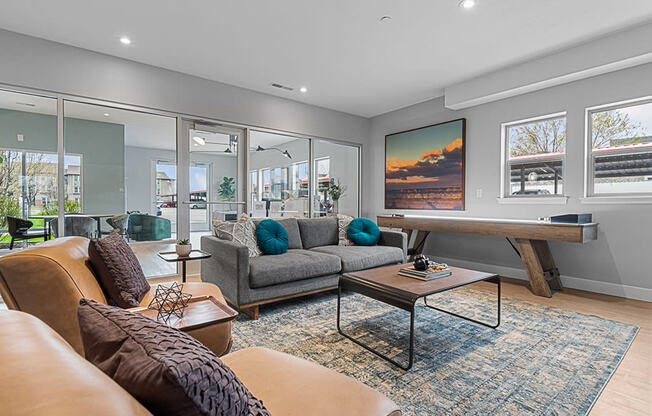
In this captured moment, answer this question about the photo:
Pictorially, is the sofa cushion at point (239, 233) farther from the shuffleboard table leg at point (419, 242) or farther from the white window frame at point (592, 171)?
→ the white window frame at point (592, 171)

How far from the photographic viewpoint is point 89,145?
3.69 meters

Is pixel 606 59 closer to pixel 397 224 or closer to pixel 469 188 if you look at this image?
pixel 469 188

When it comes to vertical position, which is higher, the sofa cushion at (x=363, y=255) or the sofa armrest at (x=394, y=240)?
the sofa armrest at (x=394, y=240)

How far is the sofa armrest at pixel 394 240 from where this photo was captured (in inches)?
157

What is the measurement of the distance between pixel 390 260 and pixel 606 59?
9.85ft

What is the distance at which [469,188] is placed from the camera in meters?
4.64

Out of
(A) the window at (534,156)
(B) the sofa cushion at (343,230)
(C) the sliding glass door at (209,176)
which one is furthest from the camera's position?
(C) the sliding glass door at (209,176)

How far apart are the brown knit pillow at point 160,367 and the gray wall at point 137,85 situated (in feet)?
12.6

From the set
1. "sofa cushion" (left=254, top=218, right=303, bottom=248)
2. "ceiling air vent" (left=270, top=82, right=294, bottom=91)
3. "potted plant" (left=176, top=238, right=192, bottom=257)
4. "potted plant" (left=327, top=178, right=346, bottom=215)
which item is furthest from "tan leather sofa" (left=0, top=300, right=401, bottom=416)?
"potted plant" (left=327, top=178, right=346, bottom=215)

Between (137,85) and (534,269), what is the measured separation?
5012 millimetres

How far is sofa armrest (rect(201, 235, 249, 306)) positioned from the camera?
2643 mm

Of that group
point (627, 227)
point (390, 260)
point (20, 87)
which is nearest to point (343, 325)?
point (390, 260)

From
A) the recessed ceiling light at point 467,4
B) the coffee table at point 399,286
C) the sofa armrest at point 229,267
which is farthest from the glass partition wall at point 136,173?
the recessed ceiling light at point 467,4

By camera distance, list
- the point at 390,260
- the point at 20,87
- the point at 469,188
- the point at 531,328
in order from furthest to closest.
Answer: the point at 469,188 → the point at 390,260 → the point at 20,87 → the point at 531,328
